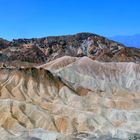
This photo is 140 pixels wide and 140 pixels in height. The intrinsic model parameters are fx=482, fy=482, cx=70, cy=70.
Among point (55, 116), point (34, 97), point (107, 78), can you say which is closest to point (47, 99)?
point (34, 97)

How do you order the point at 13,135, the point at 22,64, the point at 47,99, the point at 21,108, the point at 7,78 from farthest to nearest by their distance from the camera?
the point at 22,64 → the point at 7,78 → the point at 47,99 → the point at 21,108 → the point at 13,135

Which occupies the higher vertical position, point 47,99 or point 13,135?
point 47,99

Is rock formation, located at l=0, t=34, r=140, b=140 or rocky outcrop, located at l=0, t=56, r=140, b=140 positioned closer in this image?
rock formation, located at l=0, t=34, r=140, b=140

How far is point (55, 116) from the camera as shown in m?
96.7

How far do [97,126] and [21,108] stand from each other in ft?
54.0

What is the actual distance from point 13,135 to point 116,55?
4570 inches

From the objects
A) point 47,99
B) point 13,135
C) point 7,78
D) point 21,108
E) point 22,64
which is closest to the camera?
point 13,135

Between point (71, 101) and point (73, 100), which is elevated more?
point (73, 100)

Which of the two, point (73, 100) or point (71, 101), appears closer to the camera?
point (71, 101)

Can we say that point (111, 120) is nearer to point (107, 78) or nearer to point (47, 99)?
point (47, 99)

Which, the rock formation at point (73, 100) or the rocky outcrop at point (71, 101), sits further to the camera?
the rocky outcrop at point (71, 101)

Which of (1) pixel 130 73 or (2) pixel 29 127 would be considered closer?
(2) pixel 29 127

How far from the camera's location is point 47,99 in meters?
124

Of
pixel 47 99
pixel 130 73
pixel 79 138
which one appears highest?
pixel 130 73
